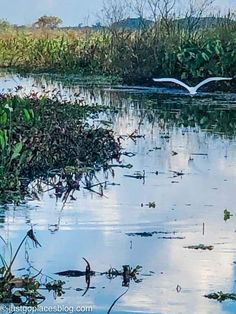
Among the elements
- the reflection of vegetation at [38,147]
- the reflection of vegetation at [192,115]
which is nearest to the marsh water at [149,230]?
the reflection of vegetation at [38,147]

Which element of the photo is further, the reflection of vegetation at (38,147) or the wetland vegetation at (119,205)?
the reflection of vegetation at (38,147)

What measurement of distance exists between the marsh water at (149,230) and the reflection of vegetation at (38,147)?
349mm

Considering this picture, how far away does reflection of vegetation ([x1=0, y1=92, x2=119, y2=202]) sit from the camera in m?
9.78

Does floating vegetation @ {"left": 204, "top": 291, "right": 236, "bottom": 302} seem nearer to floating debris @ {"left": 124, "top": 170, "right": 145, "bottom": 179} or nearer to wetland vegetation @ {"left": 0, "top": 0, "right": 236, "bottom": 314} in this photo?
wetland vegetation @ {"left": 0, "top": 0, "right": 236, "bottom": 314}

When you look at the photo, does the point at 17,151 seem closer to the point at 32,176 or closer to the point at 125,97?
the point at 32,176

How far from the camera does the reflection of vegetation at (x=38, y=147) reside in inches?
385

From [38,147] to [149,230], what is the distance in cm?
280

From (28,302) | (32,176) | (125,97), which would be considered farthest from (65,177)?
(125,97)

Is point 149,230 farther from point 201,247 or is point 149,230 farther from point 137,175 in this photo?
point 137,175

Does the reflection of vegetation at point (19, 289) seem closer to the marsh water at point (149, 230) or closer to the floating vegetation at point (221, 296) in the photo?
the marsh water at point (149, 230)

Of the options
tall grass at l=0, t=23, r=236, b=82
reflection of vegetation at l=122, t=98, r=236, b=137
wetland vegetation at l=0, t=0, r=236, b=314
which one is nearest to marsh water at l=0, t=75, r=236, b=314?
wetland vegetation at l=0, t=0, r=236, b=314

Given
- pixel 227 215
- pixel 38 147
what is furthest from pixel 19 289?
pixel 38 147

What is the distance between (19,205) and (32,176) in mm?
1503

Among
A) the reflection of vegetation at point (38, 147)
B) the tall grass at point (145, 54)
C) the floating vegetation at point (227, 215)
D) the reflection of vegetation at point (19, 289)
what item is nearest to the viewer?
the reflection of vegetation at point (19, 289)
